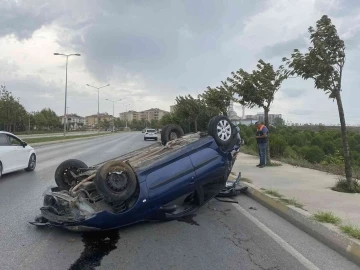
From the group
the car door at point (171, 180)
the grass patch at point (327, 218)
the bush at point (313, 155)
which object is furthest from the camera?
the bush at point (313, 155)

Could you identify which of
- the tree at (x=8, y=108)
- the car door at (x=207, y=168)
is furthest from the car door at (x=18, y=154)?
the tree at (x=8, y=108)

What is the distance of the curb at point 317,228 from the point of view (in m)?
4.67

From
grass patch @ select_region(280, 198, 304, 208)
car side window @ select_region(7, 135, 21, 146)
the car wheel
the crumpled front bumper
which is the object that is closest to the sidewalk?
grass patch @ select_region(280, 198, 304, 208)

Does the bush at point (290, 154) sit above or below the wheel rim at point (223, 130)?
below

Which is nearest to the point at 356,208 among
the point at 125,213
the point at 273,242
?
the point at 273,242

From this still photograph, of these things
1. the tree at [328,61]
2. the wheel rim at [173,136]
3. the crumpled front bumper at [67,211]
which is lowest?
the crumpled front bumper at [67,211]

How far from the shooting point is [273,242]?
518 cm

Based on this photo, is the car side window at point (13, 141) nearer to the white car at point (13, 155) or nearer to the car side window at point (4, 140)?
the white car at point (13, 155)

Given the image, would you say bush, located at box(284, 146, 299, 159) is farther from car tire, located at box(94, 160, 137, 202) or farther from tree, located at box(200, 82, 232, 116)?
car tire, located at box(94, 160, 137, 202)

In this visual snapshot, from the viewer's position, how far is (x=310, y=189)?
880cm

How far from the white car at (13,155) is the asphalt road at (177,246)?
5.45 metres

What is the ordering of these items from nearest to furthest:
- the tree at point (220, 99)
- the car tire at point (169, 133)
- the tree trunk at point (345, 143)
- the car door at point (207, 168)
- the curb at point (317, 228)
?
the curb at point (317, 228) → the car door at point (207, 168) → the car tire at point (169, 133) → the tree trunk at point (345, 143) → the tree at point (220, 99)

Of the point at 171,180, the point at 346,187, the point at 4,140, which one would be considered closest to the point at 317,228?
the point at 171,180

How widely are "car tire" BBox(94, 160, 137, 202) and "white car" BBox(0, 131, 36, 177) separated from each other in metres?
7.64
